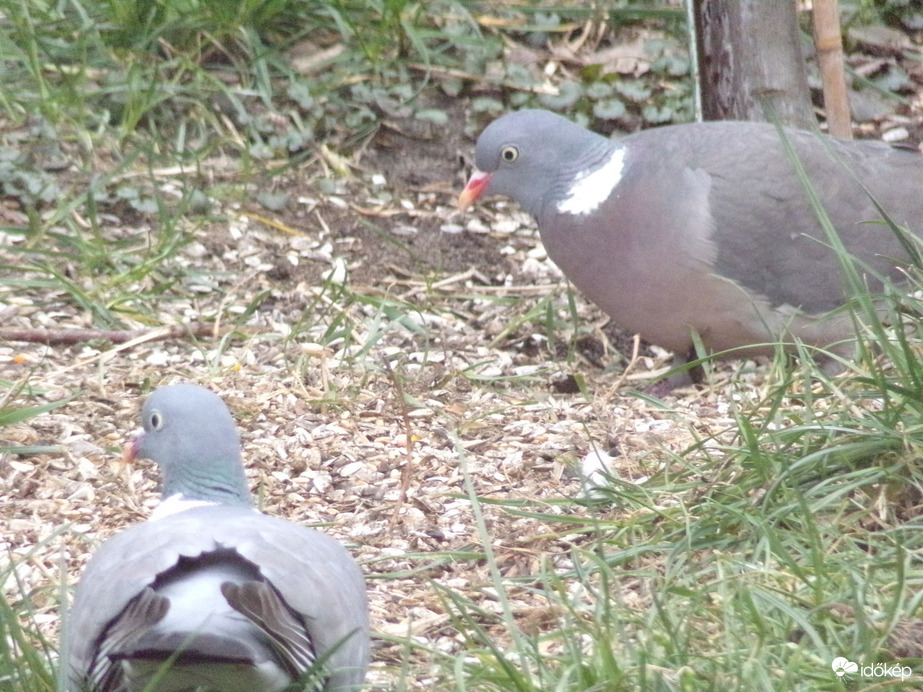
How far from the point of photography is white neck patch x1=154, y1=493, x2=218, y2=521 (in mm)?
2607

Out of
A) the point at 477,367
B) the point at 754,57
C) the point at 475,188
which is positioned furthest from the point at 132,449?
the point at 754,57

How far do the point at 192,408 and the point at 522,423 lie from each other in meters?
1.26

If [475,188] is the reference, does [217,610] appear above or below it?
above

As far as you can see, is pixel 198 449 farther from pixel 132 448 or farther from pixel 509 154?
pixel 509 154

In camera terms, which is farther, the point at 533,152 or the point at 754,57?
the point at 754,57

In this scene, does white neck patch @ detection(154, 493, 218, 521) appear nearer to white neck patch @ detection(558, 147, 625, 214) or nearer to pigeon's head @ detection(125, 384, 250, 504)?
pigeon's head @ detection(125, 384, 250, 504)

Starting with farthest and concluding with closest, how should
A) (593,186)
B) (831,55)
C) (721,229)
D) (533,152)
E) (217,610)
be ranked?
(831,55) < (533,152) < (593,186) < (721,229) < (217,610)

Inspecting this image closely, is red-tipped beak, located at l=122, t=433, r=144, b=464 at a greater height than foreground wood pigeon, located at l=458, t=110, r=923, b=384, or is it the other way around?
red-tipped beak, located at l=122, t=433, r=144, b=464

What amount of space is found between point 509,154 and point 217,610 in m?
2.67

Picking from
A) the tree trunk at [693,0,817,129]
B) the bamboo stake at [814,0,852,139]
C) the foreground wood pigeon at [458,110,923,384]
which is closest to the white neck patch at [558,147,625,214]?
the foreground wood pigeon at [458,110,923,384]

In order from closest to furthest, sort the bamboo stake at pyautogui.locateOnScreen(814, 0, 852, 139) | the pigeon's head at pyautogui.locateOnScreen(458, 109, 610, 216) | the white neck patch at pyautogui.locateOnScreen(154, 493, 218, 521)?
1. the white neck patch at pyautogui.locateOnScreen(154, 493, 218, 521)
2. the pigeon's head at pyautogui.locateOnScreen(458, 109, 610, 216)
3. the bamboo stake at pyautogui.locateOnScreen(814, 0, 852, 139)

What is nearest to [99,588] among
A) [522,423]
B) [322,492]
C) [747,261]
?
[322,492]

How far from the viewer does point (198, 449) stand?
269 cm

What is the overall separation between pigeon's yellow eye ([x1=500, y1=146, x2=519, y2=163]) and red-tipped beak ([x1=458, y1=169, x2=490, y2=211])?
Result: 0.10m
